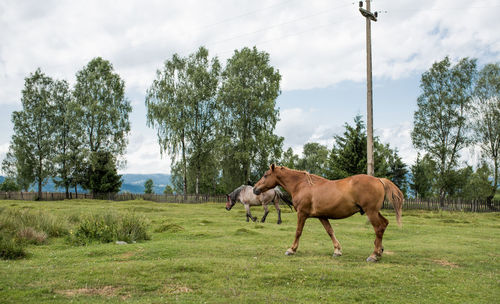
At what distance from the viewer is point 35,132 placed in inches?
2328

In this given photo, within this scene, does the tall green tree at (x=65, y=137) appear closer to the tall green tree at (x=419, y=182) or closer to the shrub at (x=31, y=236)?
the shrub at (x=31, y=236)

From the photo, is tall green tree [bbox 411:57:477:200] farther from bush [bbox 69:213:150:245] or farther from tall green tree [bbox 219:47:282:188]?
bush [bbox 69:213:150:245]

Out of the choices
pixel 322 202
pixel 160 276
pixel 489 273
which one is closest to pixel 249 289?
pixel 160 276

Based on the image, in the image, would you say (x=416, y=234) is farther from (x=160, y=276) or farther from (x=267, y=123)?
(x=267, y=123)

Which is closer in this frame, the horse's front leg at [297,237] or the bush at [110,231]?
the horse's front leg at [297,237]

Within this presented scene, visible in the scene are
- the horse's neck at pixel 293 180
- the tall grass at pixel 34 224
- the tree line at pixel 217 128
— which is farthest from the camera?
the tree line at pixel 217 128

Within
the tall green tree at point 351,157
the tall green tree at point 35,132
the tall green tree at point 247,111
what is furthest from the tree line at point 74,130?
the tall green tree at point 351,157

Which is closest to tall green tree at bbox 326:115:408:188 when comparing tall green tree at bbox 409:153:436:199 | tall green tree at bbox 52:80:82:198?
tall green tree at bbox 409:153:436:199

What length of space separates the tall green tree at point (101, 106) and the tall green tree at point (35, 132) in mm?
6468

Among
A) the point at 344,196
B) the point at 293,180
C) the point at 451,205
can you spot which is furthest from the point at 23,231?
the point at 451,205

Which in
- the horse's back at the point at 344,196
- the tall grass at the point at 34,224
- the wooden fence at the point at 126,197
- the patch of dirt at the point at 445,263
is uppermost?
the horse's back at the point at 344,196

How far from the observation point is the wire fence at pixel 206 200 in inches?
1490

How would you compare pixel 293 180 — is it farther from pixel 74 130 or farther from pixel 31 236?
pixel 74 130

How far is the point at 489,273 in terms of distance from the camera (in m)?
8.50
